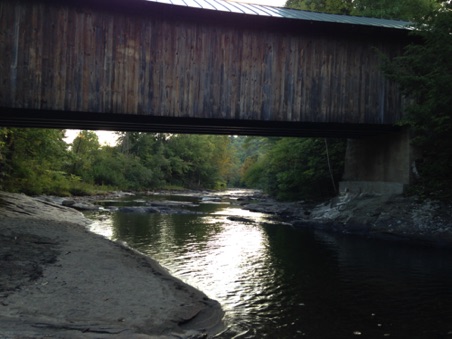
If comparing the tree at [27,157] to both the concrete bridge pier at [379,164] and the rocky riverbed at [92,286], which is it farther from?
the concrete bridge pier at [379,164]

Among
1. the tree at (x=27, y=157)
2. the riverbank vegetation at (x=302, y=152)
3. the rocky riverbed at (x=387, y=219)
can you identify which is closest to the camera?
the riverbank vegetation at (x=302, y=152)

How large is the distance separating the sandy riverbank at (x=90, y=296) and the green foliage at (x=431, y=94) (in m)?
9.60

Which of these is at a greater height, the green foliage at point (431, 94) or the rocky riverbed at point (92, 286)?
the green foliage at point (431, 94)

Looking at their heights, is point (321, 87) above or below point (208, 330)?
above

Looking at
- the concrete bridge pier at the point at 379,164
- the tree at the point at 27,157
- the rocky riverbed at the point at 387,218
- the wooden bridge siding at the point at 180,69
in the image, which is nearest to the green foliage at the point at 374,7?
the concrete bridge pier at the point at 379,164

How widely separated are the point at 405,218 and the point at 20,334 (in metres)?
13.0

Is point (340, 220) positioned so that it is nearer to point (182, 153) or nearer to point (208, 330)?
point (208, 330)

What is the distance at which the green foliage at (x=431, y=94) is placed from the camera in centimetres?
1165

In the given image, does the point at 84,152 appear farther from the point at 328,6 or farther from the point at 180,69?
the point at 180,69

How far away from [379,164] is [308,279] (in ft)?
34.0

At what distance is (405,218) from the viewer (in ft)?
45.0

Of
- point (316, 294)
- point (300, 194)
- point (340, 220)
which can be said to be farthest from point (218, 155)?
point (316, 294)

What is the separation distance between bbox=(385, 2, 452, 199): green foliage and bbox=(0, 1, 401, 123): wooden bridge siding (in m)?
1.30

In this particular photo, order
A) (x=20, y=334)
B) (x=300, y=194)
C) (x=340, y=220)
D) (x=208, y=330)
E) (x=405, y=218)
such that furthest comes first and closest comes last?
(x=300, y=194)
(x=340, y=220)
(x=405, y=218)
(x=208, y=330)
(x=20, y=334)
